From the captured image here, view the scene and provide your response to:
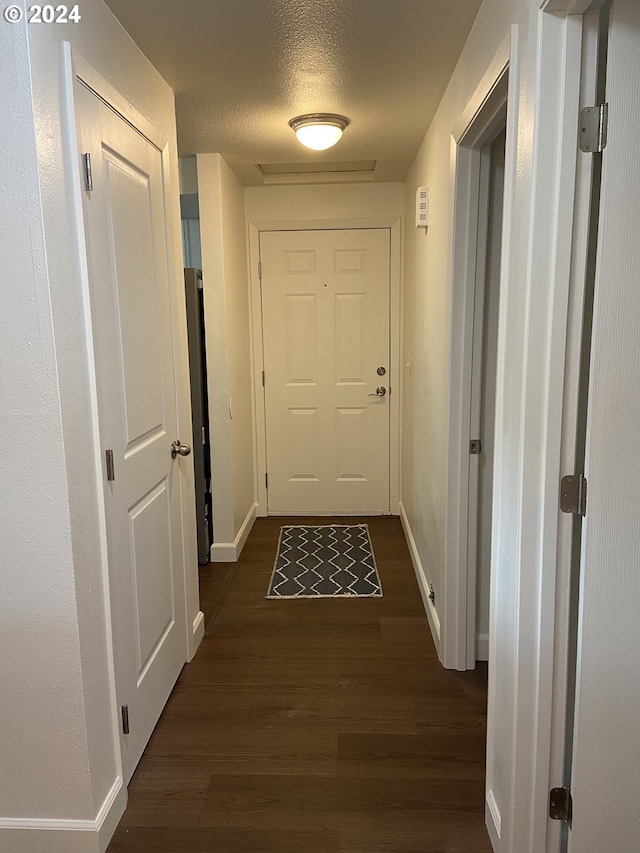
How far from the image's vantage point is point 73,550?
1.51 meters

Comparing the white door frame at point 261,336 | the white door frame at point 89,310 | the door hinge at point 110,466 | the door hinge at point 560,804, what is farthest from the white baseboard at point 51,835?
the white door frame at point 261,336

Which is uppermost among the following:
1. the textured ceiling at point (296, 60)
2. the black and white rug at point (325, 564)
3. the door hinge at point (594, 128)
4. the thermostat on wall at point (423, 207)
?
the textured ceiling at point (296, 60)

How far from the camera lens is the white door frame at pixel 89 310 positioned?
149 cm

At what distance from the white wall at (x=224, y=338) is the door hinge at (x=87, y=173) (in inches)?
70.0

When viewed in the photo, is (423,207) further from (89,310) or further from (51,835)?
(51,835)

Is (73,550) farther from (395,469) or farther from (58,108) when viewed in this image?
(395,469)

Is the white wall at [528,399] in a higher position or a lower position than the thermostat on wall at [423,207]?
lower

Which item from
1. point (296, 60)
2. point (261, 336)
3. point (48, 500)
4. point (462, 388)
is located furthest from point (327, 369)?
point (48, 500)

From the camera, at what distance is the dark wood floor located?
5.58ft

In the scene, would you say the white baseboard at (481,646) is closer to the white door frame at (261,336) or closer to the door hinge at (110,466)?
the door hinge at (110,466)

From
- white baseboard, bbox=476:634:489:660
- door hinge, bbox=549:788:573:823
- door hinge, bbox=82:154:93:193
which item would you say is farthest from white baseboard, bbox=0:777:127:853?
door hinge, bbox=82:154:93:193

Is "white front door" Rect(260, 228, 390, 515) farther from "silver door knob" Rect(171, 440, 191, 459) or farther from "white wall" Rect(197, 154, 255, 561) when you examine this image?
"silver door knob" Rect(171, 440, 191, 459)

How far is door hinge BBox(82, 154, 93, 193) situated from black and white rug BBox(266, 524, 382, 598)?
7.27 feet

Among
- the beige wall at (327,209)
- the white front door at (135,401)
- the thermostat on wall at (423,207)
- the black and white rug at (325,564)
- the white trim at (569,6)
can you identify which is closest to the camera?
the white trim at (569,6)
